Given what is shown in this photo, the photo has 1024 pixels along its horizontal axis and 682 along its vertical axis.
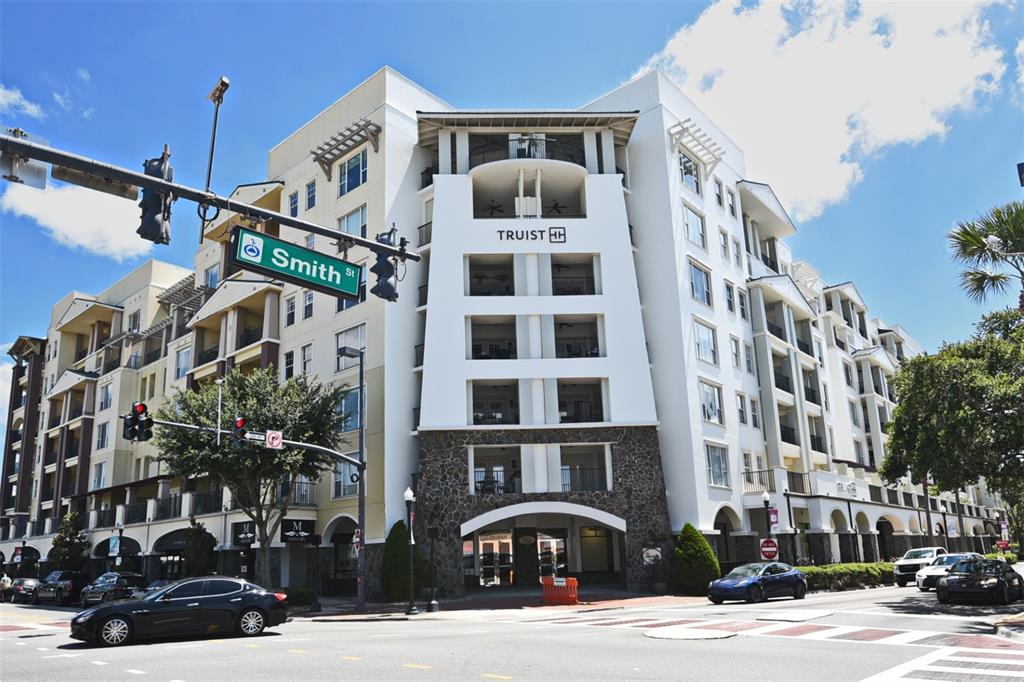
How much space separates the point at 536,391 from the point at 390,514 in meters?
8.39

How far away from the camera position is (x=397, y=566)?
33719mm

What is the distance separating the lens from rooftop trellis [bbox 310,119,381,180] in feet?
134

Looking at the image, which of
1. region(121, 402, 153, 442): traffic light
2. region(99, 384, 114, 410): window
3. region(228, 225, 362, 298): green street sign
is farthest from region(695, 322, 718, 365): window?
region(99, 384, 114, 410): window

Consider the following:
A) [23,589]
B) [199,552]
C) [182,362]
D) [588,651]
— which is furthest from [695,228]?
[23,589]

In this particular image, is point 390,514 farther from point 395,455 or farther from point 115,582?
point 115,582

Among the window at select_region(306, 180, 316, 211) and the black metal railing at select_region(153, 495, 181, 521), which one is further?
the window at select_region(306, 180, 316, 211)

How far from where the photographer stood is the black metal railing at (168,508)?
44562 mm

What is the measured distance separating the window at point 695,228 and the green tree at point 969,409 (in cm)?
1669

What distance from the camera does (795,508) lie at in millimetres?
42438

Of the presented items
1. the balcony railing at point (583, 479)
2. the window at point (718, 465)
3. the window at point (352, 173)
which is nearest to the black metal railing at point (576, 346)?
the balcony railing at point (583, 479)

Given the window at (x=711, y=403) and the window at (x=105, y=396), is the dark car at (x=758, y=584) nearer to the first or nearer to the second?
the window at (x=711, y=403)

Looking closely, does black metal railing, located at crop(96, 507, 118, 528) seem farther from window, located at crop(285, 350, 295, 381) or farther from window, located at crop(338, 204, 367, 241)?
window, located at crop(338, 204, 367, 241)

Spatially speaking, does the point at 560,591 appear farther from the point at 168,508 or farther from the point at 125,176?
the point at 168,508

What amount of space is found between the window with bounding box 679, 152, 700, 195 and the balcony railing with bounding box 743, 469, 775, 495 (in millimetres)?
15054
